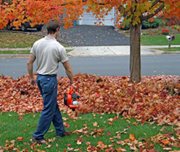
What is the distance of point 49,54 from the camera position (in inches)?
239

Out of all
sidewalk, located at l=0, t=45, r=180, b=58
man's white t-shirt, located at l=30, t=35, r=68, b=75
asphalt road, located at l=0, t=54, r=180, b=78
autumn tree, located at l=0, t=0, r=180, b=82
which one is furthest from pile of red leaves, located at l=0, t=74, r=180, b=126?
sidewalk, located at l=0, t=45, r=180, b=58

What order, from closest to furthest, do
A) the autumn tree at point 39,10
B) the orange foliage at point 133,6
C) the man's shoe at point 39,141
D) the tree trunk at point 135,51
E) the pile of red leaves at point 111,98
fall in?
the man's shoe at point 39,141 → the pile of red leaves at point 111,98 → the orange foliage at point 133,6 → the autumn tree at point 39,10 → the tree trunk at point 135,51

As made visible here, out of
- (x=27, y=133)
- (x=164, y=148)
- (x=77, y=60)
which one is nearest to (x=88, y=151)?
(x=164, y=148)

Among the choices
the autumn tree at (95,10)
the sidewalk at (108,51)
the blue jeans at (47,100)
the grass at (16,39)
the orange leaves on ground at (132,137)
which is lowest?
the sidewalk at (108,51)

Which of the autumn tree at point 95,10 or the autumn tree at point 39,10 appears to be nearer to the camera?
the autumn tree at point 95,10

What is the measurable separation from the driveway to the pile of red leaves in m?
18.3

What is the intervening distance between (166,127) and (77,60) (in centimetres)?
1524

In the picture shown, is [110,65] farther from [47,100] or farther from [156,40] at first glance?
[47,100]

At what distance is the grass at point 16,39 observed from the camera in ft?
90.2

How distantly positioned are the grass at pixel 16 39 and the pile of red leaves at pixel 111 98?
15856mm

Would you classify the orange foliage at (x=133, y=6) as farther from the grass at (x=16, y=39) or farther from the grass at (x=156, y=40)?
the grass at (x=156, y=40)

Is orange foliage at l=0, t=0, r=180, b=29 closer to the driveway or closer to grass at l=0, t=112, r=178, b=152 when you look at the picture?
grass at l=0, t=112, r=178, b=152

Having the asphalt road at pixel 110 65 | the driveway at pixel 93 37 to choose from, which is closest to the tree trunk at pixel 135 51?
the asphalt road at pixel 110 65

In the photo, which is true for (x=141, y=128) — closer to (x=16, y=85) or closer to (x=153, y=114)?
(x=153, y=114)
